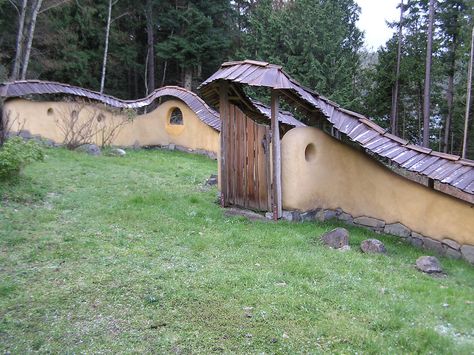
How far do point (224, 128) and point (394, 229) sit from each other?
369 cm

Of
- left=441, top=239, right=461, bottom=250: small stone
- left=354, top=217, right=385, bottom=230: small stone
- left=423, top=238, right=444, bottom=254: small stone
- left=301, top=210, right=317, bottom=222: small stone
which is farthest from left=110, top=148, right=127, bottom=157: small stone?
left=441, top=239, right=461, bottom=250: small stone

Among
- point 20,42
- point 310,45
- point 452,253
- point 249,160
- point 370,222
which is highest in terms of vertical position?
point 310,45

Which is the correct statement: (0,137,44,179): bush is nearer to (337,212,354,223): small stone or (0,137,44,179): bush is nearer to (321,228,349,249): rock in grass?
(321,228,349,249): rock in grass

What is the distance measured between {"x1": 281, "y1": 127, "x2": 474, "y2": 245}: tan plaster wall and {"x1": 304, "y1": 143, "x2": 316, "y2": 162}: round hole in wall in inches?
2.0

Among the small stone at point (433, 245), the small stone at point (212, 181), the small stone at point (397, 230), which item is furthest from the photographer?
the small stone at point (212, 181)

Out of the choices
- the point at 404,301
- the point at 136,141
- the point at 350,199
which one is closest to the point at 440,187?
the point at 350,199

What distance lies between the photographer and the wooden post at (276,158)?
23.8 feet

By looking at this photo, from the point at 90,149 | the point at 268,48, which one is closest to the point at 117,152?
the point at 90,149

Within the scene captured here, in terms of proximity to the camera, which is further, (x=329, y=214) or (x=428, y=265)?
(x=329, y=214)

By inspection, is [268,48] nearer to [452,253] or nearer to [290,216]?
[290,216]

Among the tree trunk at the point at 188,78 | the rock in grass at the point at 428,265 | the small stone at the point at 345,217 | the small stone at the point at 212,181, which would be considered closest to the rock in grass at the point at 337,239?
the rock in grass at the point at 428,265

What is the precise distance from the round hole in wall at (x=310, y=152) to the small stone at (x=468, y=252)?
284 cm

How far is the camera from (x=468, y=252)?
6.06m

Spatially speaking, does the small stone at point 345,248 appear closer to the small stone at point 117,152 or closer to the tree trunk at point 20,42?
the small stone at point 117,152
